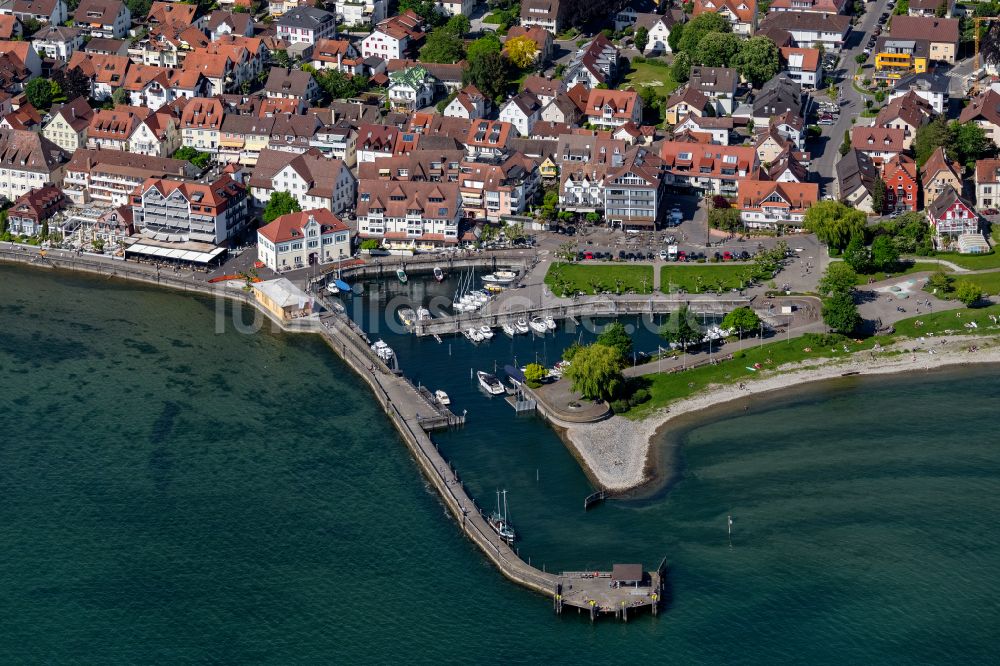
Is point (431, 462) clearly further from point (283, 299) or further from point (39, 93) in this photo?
point (39, 93)

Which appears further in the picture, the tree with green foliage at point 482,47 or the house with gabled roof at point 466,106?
the tree with green foliage at point 482,47

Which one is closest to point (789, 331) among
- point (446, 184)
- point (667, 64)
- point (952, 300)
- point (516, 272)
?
point (952, 300)

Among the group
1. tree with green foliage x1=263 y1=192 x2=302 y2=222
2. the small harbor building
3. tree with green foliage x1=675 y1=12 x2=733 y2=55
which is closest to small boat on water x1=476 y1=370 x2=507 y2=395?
the small harbor building

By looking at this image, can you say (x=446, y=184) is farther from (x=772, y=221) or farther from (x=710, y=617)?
(x=710, y=617)

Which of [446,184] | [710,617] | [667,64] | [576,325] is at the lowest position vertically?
[710,617]

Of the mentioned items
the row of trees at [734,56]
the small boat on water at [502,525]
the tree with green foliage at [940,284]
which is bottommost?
the small boat on water at [502,525]

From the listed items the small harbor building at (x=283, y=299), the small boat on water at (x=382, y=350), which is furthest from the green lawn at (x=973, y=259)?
the small harbor building at (x=283, y=299)

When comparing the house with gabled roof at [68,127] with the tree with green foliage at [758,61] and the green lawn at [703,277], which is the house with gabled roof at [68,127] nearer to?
the green lawn at [703,277]
